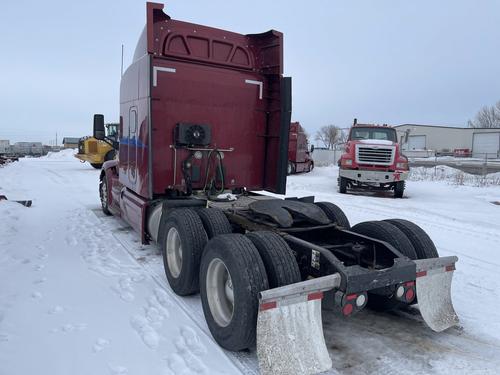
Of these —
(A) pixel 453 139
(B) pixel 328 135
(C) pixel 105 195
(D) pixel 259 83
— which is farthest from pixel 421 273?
(B) pixel 328 135

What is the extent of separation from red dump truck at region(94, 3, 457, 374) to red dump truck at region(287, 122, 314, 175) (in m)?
15.3

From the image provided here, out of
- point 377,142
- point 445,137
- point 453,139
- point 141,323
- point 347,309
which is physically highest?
point 445,137

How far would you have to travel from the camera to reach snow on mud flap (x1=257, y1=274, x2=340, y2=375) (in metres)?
2.87

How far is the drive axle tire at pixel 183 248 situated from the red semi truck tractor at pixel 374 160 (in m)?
10.9

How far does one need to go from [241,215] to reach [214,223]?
436 millimetres

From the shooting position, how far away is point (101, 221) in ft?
27.7

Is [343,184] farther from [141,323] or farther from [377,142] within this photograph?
[141,323]

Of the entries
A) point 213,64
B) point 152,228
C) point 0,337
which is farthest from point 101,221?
point 0,337

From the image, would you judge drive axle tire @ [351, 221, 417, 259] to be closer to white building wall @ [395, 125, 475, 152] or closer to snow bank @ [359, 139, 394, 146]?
snow bank @ [359, 139, 394, 146]

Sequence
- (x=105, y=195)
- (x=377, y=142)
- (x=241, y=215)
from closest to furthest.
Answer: (x=241, y=215), (x=105, y=195), (x=377, y=142)

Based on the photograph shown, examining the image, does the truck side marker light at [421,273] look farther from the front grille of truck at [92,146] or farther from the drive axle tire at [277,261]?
the front grille of truck at [92,146]

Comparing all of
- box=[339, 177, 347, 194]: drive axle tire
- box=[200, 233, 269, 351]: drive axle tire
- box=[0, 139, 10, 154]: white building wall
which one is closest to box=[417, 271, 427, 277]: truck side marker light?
box=[200, 233, 269, 351]: drive axle tire

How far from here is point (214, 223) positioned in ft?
14.7

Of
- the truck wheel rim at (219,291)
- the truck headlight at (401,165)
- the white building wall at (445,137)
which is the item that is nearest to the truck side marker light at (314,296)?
the truck wheel rim at (219,291)
